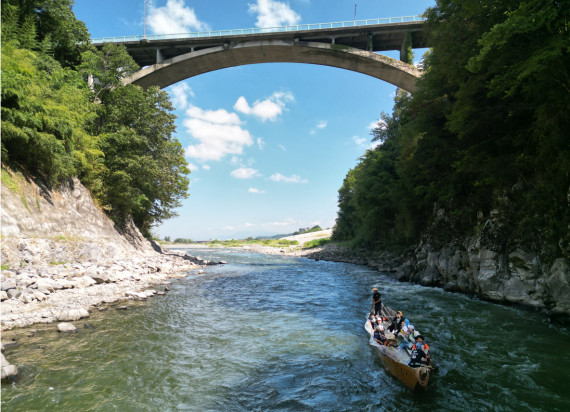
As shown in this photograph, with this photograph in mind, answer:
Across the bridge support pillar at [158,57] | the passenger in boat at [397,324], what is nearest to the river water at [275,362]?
the passenger in boat at [397,324]

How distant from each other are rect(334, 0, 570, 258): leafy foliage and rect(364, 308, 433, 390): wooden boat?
25.6 ft

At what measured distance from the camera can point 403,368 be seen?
6.35m

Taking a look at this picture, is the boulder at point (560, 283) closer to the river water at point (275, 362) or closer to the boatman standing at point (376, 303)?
the river water at point (275, 362)

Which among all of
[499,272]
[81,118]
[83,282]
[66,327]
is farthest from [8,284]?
[499,272]

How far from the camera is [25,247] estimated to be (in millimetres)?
12836

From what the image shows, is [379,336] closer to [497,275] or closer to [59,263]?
[497,275]

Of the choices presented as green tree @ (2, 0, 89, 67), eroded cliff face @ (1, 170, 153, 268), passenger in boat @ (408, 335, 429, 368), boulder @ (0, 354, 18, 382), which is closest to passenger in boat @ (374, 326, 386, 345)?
passenger in boat @ (408, 335, 429, 368)

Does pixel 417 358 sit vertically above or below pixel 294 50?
below

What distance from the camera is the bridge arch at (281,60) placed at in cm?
3130

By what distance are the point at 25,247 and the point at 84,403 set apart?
36.1 feet

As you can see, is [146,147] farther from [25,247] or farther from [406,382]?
[406,382]

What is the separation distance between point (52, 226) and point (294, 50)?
29698mm

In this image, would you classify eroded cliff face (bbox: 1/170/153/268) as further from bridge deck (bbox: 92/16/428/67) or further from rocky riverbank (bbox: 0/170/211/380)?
bridge deck (bbox: 92/16/428/67)

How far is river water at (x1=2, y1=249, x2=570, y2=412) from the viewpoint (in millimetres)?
5750
